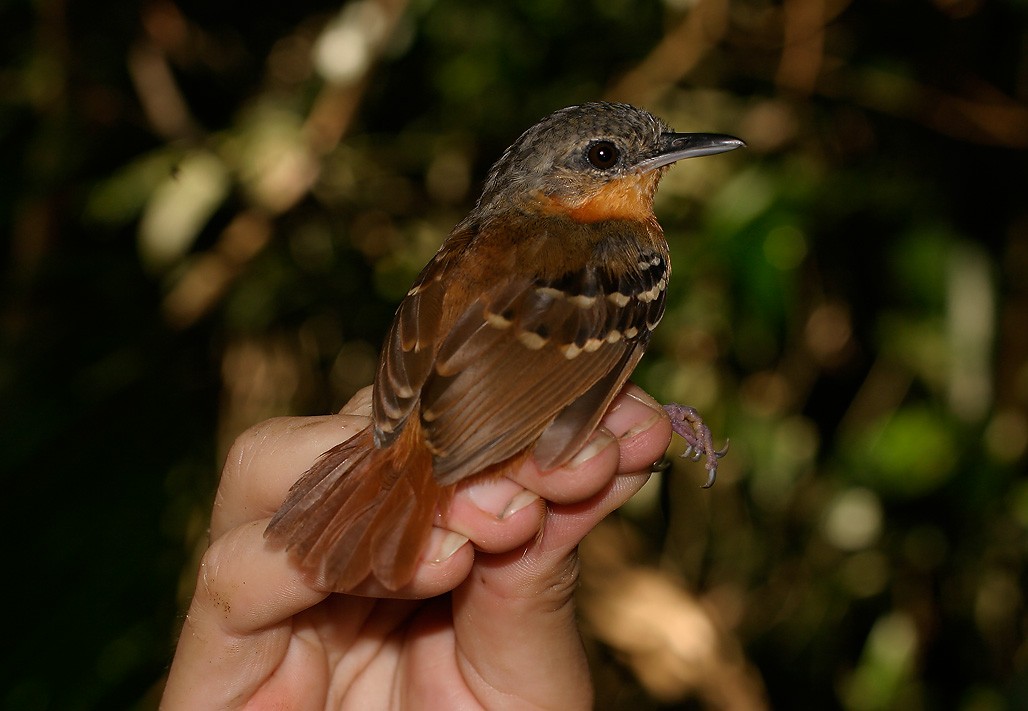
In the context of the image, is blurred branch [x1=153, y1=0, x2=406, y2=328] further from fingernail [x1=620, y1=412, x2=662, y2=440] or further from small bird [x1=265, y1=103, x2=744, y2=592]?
fingernail [x1=620, y1=412, x2=662, y2=440]

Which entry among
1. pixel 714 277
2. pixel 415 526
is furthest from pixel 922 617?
pixel 415 526

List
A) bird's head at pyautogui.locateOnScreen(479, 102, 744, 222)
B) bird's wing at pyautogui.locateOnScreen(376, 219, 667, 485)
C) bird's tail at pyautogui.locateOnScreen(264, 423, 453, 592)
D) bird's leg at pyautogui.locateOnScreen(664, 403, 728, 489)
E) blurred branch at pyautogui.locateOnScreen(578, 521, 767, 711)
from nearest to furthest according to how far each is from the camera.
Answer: bird's tail at pyautogui.locateOnScreen(264, 423, 453, 592) < bird's wing at pyautogui.locateOnScreen(376, 219, 667, 485) < bird's leg at pyautogui.locateOnScreen(664, 403, 728, 489) < bird's head at pyautogui.locateOnScreen(479, 102, 744, 222) < blurred branch at pyautogui.locateOnScreen(578, 521, 767, 711)

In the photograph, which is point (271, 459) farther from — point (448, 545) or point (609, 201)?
point (609, 201)

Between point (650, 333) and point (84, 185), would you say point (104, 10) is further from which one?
point (650, 333)

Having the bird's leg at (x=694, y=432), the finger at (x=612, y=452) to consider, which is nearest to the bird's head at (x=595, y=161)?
the bird's leg at (x=694, y=432)

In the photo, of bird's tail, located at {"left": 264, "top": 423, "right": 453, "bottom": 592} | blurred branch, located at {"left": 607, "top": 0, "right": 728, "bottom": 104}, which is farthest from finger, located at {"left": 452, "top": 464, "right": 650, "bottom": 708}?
blurred branch, located at {"left": 607, "top": 0, "right": 728, "bottom": 104}

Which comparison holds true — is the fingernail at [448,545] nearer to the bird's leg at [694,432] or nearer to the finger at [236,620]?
the finger at [236,620]

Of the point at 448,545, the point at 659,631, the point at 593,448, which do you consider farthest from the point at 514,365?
the point at 659,631
